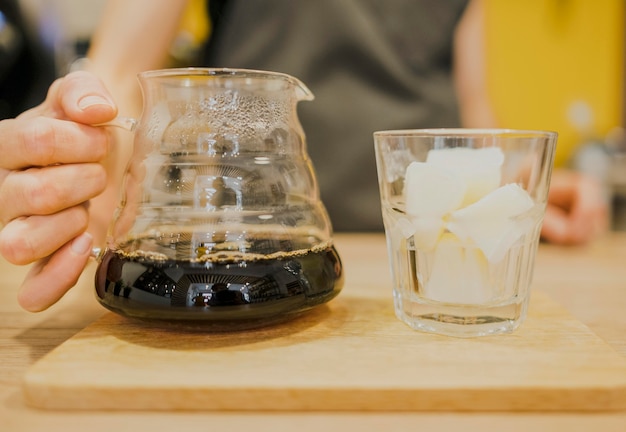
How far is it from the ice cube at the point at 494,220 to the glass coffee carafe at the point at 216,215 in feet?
0.50

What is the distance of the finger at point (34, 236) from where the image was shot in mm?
617

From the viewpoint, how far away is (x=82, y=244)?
0.65 meters

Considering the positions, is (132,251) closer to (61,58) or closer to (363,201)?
(363,201)

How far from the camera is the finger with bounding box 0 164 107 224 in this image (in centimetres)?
61

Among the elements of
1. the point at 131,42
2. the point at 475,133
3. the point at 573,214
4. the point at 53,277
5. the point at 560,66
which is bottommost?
the point at 573,214

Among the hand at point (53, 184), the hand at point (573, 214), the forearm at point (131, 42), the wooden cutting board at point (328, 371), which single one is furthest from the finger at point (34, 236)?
the hand at point (573, 214)

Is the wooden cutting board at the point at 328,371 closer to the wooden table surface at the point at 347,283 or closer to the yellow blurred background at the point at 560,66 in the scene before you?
the wooden table surface at the point at 347,283

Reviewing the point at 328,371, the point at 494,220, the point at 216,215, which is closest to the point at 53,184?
the point at 216,215

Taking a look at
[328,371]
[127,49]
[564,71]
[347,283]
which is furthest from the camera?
[564,71]

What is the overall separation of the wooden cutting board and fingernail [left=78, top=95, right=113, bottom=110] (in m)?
0.23

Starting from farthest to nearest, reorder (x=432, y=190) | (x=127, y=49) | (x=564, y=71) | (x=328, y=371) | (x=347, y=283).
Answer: (x=564, y=71), (x=127, y=49), (x=347, y=283), (x=432, y=190), (x=328, y=371)

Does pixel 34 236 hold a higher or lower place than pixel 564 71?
lower

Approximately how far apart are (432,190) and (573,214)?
0.80m

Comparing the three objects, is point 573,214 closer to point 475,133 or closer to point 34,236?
point 475,133
